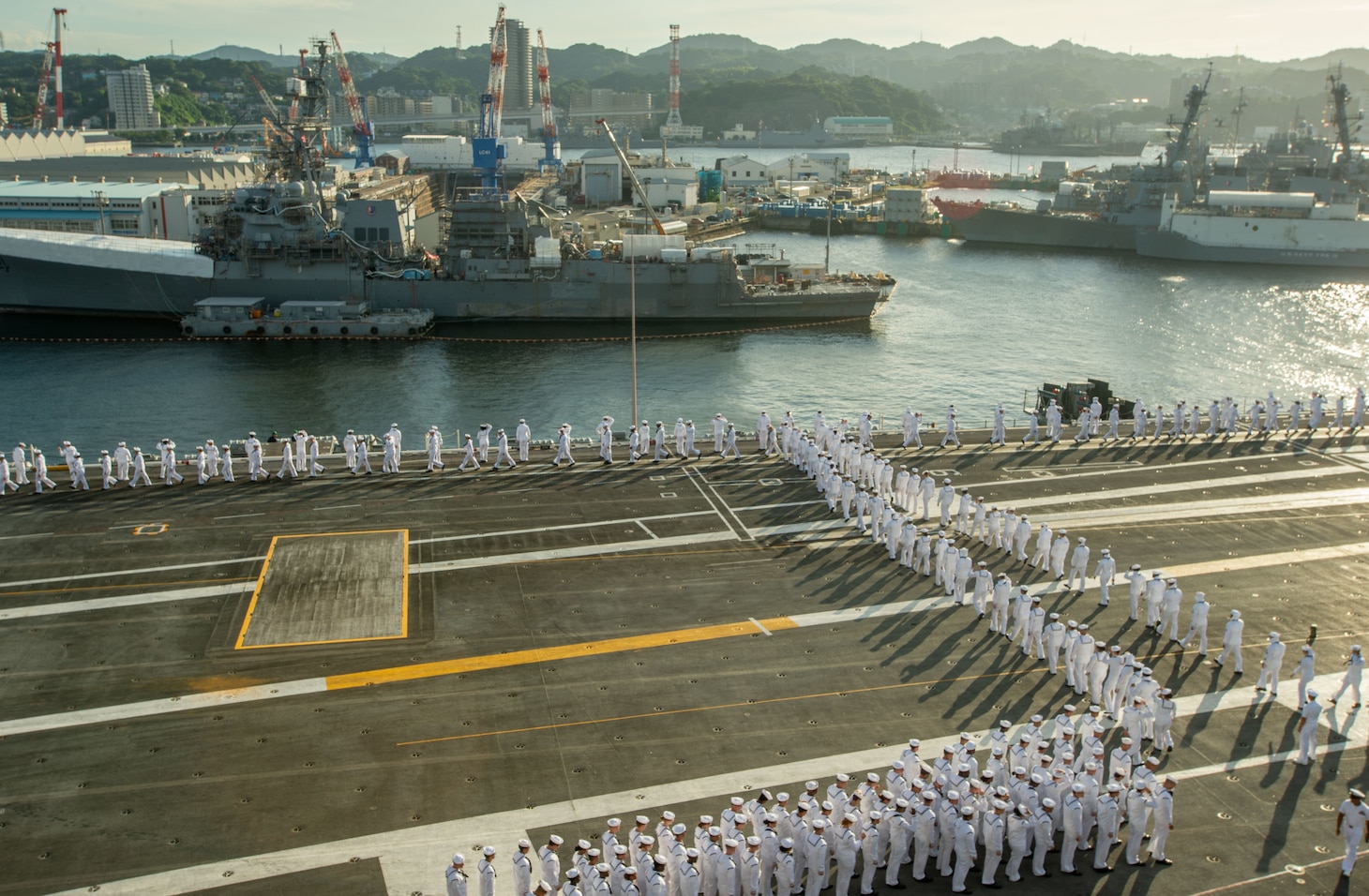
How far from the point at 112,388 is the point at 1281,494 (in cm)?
4804

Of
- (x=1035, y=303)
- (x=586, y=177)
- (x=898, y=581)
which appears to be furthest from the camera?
(x=586, y=177)

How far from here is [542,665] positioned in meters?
19.2

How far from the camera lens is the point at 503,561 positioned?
23.8m

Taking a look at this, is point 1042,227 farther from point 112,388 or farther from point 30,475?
point 30,475

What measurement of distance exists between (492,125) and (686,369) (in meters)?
46.8

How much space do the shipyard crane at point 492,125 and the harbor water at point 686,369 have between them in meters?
18.4

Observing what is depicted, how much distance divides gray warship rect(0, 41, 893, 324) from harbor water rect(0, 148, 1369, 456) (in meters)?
2.03

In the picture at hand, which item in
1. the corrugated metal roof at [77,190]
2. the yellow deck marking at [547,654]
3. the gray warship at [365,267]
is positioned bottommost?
the yellow deck marking at [547,654]

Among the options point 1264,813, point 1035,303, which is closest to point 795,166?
point 1035,303

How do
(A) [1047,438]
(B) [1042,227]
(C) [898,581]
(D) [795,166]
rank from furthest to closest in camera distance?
(D) [795,166]
(B) [1042,227]
(A) [1047,438]
(C) [898,581]

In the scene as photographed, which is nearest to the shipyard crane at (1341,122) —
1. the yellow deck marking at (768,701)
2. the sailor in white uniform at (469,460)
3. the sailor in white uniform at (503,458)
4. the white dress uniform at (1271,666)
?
the sailor in white uniform at (503,458)

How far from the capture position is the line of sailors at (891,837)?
1273 centimetres

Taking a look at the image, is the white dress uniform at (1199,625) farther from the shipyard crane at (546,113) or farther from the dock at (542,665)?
the shipyard crane at (546,113)

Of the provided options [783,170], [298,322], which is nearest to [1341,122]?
[783,170]
